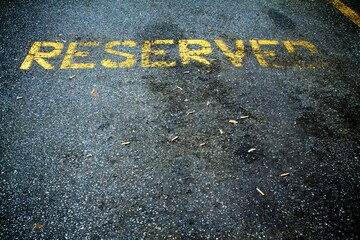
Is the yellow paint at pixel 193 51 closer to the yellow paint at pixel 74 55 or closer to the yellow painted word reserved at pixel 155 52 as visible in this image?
the yellow painted word reserved at pixel 155 52

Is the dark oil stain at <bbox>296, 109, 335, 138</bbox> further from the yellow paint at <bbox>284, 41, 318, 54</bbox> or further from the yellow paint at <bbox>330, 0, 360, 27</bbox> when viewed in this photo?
the yellow paint at <bbox>330, 0, 360, 27</bbox>

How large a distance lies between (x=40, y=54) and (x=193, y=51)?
1.92 metres

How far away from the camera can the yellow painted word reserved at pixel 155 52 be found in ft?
11.7

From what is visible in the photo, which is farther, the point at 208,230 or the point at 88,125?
the point at 88,125

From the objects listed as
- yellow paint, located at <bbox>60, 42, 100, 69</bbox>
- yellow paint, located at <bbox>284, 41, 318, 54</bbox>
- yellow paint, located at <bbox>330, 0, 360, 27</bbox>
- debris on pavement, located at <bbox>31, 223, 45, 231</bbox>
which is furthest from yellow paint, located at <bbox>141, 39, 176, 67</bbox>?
yellow paint, located at <bbox>330, 0, 360, 27</bbox>

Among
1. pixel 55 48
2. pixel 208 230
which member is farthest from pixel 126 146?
pixel 55 48

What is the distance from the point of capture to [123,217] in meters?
2.17

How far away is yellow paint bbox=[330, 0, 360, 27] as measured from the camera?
443 centimetres

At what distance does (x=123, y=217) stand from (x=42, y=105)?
1589 mm

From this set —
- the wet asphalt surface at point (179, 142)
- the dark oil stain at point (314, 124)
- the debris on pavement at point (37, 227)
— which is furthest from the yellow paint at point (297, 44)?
the debris on pavement at point (37, 227)

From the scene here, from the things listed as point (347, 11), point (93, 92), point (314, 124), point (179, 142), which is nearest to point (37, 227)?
point (179, 142)

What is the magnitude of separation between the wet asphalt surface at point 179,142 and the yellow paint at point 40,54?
0.28 ft

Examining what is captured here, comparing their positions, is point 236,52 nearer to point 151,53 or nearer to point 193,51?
point 193,51

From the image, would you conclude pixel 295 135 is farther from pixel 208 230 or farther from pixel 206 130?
pixel 208 230
